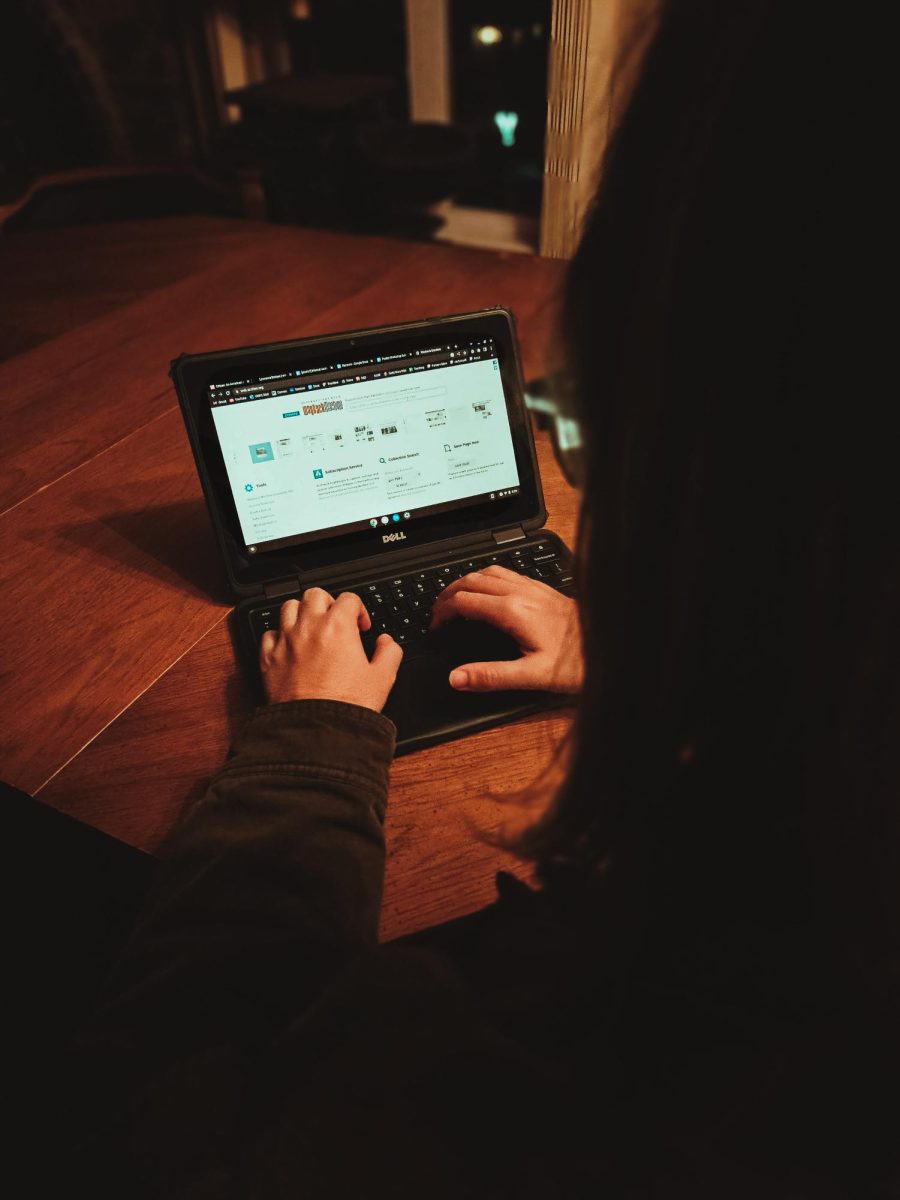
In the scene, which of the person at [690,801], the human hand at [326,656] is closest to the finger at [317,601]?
the human hand at [326,656]

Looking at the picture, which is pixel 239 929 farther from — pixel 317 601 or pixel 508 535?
pixel 508 535

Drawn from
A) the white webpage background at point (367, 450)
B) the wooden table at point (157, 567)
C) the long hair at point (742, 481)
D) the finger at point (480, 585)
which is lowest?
the wooden table at point (157, 567)

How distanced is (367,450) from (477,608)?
0.73ft

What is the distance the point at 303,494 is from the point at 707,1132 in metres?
0.63

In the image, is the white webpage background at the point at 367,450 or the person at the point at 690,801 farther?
the white webpage background at the point at 367,450

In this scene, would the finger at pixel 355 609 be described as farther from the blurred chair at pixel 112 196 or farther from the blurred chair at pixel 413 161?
the blurred chair at pixel 413 161

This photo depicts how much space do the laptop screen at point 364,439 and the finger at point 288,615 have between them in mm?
73

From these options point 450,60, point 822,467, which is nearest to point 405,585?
point 822,467

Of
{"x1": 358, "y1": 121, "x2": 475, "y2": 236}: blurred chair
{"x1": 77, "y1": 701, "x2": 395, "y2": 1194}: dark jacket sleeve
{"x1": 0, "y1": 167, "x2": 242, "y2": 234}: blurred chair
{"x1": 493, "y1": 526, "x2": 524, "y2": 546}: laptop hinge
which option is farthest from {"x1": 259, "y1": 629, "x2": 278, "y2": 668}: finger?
{"x1": 358, "y1": 121, "x2": 475, "y2": 236}: blurred chair

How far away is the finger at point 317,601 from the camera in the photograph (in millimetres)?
729

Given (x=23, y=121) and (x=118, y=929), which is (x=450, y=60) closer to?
(x=23, y=121)

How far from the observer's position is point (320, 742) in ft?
1.92

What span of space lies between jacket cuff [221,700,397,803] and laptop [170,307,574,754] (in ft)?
0.39

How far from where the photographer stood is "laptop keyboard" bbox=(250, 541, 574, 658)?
733 mm
